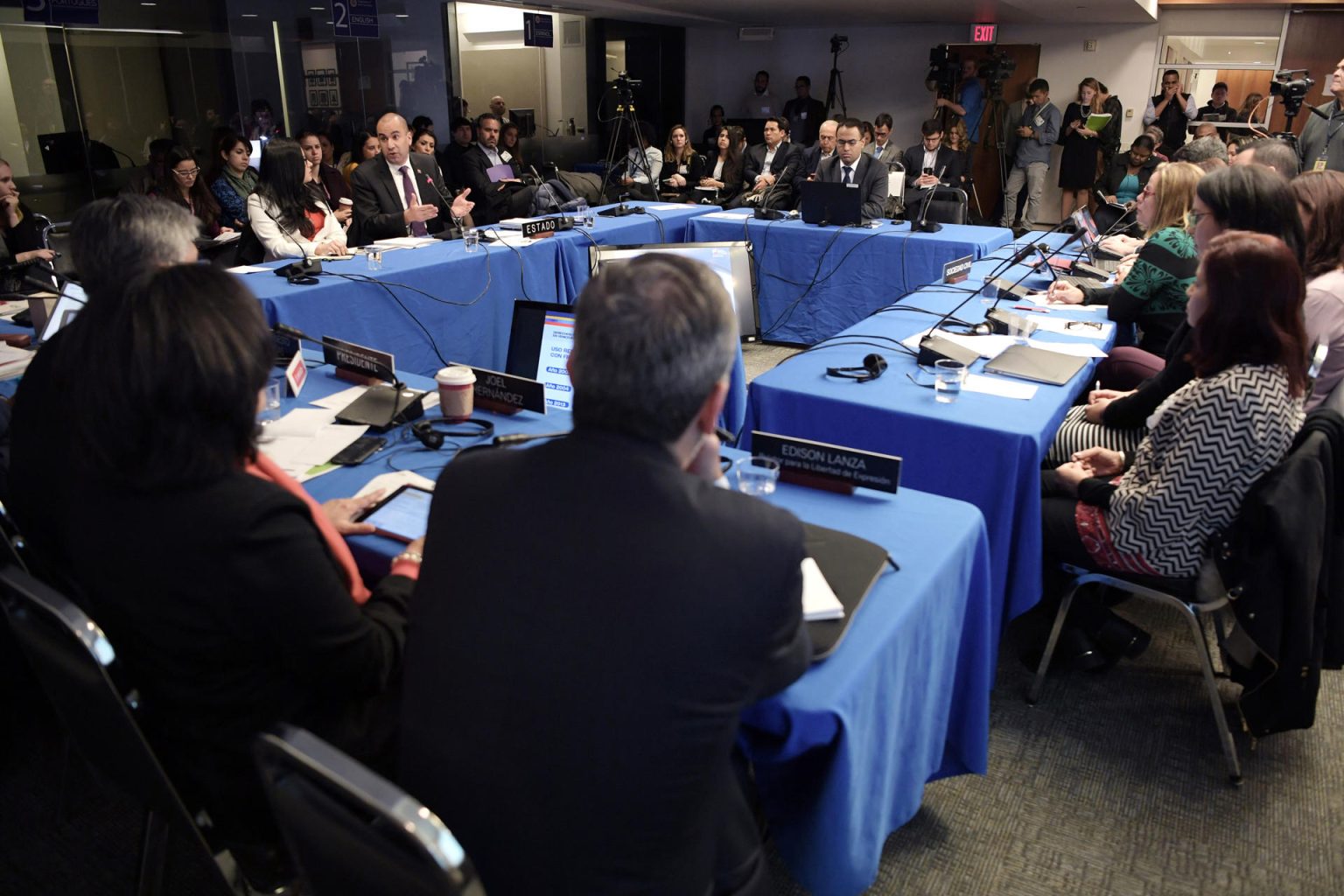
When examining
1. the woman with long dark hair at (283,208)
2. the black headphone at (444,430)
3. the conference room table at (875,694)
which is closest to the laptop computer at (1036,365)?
the conference room table at (875,694)

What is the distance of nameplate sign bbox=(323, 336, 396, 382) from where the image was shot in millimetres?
2172

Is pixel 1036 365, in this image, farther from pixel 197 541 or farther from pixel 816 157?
pixel 816 157

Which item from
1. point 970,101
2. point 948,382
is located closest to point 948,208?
point 948,382

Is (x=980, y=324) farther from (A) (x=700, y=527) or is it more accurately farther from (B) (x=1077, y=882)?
(A) (x=700, y=527)

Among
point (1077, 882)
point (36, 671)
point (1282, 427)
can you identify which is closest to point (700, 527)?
point (36, 671)

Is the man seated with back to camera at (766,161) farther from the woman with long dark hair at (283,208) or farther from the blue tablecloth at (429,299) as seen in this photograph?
the woman with long dark hair at (283,208)

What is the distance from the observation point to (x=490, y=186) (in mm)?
6129

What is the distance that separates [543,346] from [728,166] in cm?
600

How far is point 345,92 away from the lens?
27.1ft

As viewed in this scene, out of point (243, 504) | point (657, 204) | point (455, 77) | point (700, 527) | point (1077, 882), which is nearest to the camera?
point (700, 527)

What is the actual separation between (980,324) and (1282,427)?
120cm

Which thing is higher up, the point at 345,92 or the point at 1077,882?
the point at 345,92

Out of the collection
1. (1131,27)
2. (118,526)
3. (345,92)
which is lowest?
(118,526)

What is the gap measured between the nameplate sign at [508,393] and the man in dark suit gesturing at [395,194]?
270 cm
